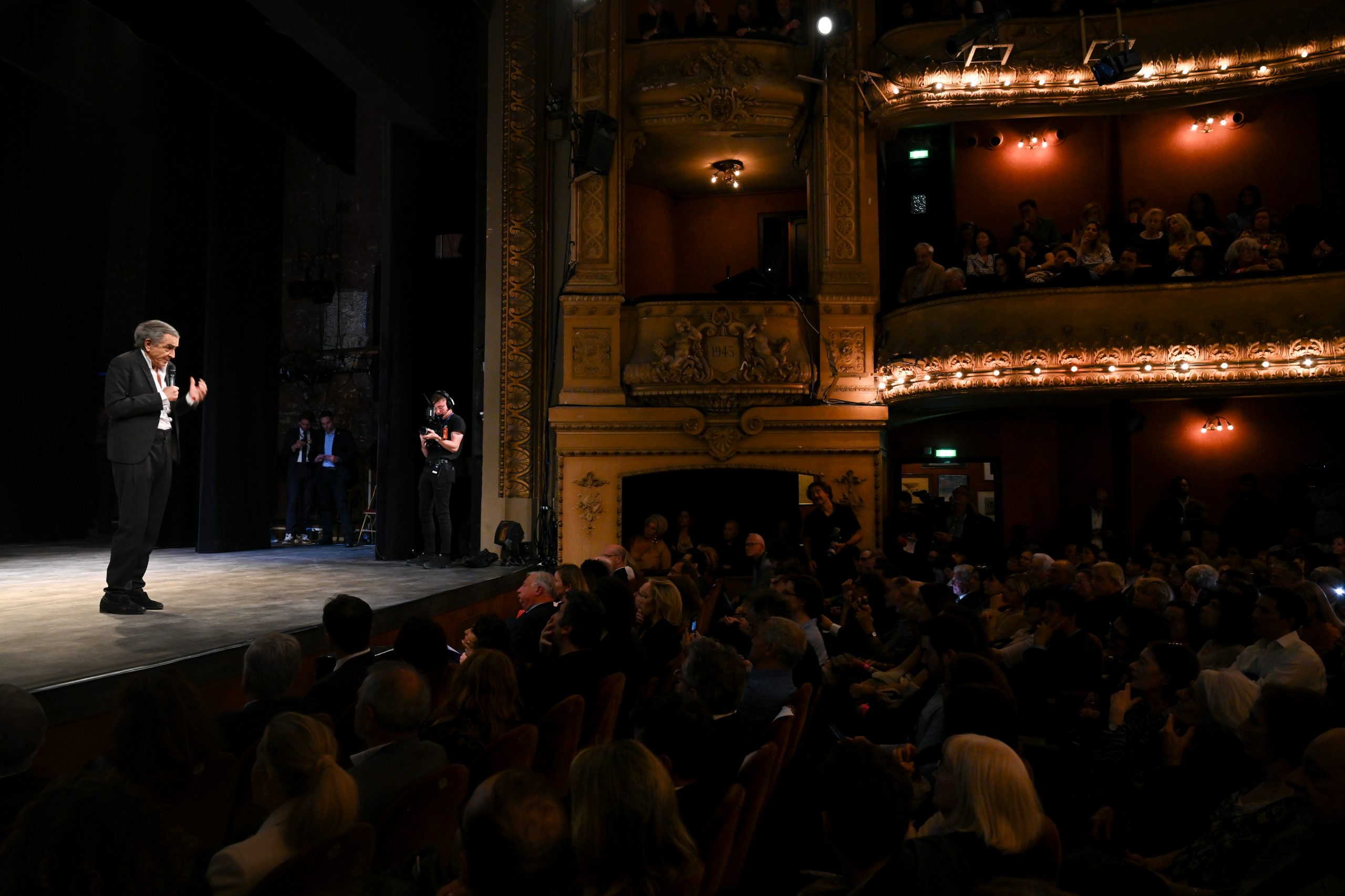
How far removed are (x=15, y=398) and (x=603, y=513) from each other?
584cm

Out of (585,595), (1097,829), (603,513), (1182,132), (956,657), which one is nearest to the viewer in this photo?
(1097,829)

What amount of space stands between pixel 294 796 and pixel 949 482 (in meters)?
10.4

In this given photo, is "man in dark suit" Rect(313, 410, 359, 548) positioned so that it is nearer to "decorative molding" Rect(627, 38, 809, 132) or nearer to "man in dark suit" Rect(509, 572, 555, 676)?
"decorative molding" Rect(627, 38, 809, 132)

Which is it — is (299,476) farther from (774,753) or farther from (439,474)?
(774,753)

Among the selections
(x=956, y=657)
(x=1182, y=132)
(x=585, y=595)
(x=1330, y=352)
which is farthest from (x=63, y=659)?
(x=1182, y=132)

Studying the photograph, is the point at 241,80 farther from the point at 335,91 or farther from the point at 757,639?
the point at 757,639

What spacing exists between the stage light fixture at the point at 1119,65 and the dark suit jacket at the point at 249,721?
28.6 ft

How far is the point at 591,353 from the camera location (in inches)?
369

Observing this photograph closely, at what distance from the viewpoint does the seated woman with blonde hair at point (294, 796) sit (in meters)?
1.66

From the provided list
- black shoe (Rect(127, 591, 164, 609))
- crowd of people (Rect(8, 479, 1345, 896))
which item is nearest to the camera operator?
black shoe (Rect(127, 591, 164, 609))

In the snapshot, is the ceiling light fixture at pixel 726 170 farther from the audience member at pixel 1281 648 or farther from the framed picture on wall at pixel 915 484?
the audience member at pixel 1281 648

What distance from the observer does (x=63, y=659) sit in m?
3.51

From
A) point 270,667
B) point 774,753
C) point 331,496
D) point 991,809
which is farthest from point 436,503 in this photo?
point 991,809

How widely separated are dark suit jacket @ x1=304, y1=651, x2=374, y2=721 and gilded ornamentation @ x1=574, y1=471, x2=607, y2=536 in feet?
19.9
